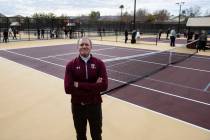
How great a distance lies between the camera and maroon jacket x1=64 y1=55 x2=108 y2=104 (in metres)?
3.15

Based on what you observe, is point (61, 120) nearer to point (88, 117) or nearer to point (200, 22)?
point (88, 117)

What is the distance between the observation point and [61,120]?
5441mm

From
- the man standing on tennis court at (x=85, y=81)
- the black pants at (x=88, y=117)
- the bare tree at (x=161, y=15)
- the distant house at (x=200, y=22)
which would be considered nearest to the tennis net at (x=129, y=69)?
the black pants at (x=88, y=117)

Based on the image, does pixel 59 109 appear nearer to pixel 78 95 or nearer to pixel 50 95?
pixel 50 95

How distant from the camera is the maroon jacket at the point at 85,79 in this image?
3150 mm

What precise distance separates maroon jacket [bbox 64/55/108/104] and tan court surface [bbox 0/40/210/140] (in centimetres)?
170

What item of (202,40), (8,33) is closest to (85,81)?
(202,40)

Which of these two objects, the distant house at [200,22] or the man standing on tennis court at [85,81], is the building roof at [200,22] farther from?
the man standing on tennis court at [85,81]

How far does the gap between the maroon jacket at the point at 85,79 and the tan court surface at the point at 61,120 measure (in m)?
1.70

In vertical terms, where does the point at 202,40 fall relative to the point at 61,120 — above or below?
above

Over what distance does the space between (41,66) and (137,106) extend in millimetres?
7250

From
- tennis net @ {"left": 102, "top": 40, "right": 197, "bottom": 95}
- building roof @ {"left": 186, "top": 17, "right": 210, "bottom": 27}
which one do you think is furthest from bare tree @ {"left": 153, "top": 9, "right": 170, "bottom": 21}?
tennis net @ {"left": 102, "top": 40, "right": 197, "bottom": 95}

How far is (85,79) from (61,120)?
264 cm

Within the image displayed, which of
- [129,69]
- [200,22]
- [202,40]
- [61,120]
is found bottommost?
[61,120]
